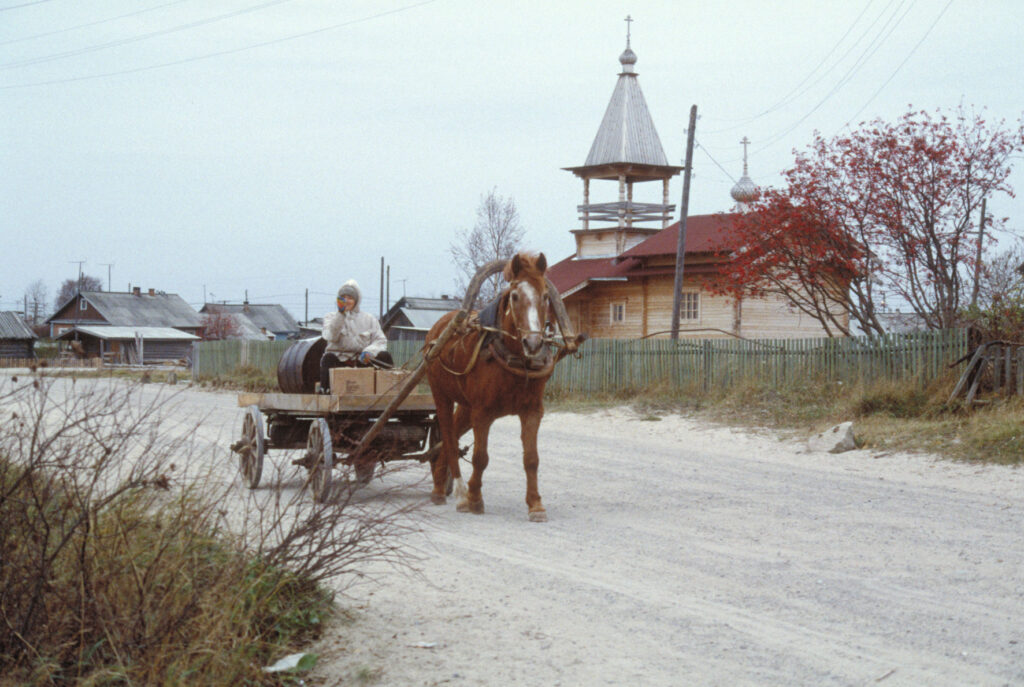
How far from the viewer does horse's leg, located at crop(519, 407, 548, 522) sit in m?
9.79

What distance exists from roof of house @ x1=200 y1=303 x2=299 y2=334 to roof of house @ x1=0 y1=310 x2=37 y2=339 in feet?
101

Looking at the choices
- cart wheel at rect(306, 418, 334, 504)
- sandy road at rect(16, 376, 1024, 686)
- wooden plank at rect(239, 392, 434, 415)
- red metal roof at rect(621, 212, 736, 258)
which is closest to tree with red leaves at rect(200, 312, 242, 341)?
red metal roof at rect(621, 212, 736, 258)

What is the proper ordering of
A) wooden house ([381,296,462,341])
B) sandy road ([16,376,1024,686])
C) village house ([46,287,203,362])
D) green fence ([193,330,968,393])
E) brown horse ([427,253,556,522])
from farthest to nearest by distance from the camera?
village house ([46,287,203,362]), wooden house ([381,296,462,341]), green fence ([193,330,968,393]), brown horse ([427,253,556,522]), sandy road ([16,376,1024,686])

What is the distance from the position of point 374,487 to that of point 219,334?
85.6 m

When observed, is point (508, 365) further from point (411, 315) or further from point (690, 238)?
point (411, 315)

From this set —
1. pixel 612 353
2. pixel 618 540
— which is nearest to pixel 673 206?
pixel 612 353

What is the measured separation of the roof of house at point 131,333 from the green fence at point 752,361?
57263 millimetres

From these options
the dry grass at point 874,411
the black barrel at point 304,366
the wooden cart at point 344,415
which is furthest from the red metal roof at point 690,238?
the wooden cart at point 344,415

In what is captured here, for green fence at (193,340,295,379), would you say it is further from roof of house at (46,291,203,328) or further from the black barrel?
roof of house at (46,291,203,328)

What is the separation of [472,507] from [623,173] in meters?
30.5

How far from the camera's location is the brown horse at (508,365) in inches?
372

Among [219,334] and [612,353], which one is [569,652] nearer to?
[612,353]

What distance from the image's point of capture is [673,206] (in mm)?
39188

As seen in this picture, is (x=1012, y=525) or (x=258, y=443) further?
(x=258, y=443)
